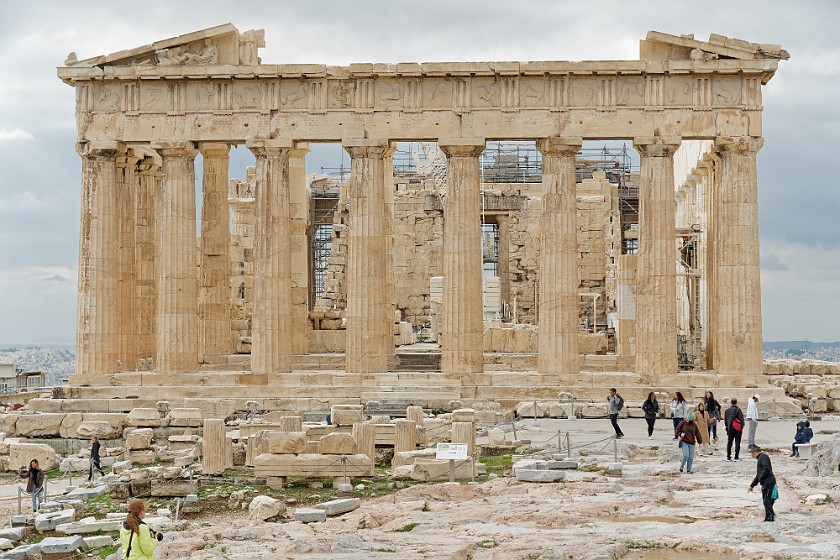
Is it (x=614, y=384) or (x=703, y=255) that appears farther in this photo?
(x=703, y=255)

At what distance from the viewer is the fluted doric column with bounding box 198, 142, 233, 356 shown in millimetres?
40375

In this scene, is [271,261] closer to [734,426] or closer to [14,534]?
[734,426]

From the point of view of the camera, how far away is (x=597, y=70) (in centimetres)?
3550

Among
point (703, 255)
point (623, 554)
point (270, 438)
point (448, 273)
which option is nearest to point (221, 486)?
point (270, 438)

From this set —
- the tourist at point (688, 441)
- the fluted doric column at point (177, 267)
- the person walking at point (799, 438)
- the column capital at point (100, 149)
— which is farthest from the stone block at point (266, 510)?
the column capital at point (100, 149)

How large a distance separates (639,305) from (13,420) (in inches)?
714

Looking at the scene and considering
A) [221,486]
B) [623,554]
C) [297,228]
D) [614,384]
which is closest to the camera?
[623,554]

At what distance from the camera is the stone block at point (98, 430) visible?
30.8m

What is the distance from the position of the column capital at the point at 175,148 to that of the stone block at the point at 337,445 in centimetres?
1577

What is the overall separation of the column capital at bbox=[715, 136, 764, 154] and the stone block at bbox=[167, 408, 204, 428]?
1699 cm

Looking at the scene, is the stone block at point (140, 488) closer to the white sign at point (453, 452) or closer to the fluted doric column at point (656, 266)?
the white sign at point (453, 452)

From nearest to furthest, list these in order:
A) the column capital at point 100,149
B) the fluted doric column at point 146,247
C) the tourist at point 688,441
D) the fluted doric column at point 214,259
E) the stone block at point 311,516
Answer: the stone block at point 311,516, the tourist at point 688,441, the column capital at point 100,149, the fluted doric column at point 214,259, the fluted doric column at point 146,247

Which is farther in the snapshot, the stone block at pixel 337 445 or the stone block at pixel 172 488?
the stone block at pixel 337 445

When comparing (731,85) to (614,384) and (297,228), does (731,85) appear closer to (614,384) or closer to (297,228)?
(614,384)
